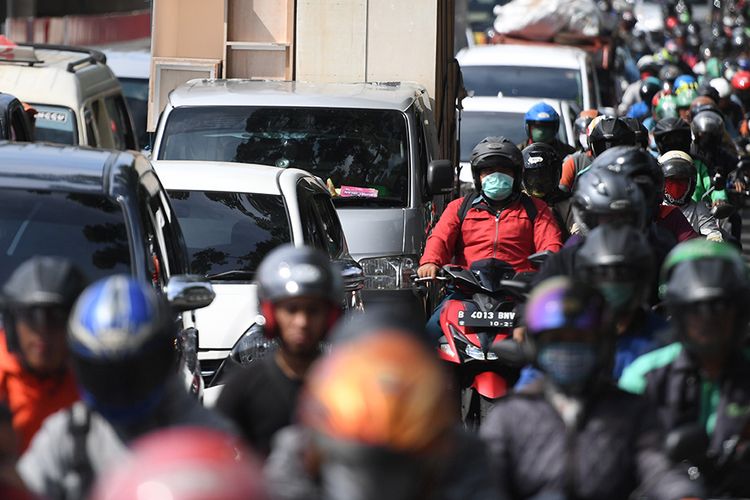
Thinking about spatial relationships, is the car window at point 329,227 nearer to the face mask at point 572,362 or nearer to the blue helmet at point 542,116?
the blue helmet at point 542,116

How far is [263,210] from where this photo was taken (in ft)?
33.6

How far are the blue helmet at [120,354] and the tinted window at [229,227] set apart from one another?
213 inches

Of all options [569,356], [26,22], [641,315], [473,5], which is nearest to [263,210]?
[641,315]

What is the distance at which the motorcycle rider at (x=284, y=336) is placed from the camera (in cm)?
→ 533

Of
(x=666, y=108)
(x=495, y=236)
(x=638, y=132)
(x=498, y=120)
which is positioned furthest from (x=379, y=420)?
(x=666, y=108)

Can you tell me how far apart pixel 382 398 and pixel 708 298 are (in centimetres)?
218

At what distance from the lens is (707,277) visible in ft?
Result: 17.4

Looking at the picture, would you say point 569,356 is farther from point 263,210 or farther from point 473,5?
point 473,5

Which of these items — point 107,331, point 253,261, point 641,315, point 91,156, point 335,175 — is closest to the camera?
point 107,331

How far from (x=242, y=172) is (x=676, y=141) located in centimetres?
410

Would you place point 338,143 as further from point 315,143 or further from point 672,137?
point 672,137

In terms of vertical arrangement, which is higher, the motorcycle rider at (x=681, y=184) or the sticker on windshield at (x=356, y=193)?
the motorcycle rider at (x=681, y=184)

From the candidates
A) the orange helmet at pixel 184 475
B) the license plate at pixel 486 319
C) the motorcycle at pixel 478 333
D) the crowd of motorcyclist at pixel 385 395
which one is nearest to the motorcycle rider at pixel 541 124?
the motorcycle at pixel 478 333

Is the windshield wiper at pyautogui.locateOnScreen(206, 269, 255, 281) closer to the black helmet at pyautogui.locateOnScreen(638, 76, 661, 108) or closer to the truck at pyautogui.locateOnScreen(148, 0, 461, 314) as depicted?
the truck at pyautogui.locateOnScreen(148, 0, 461, 314)
